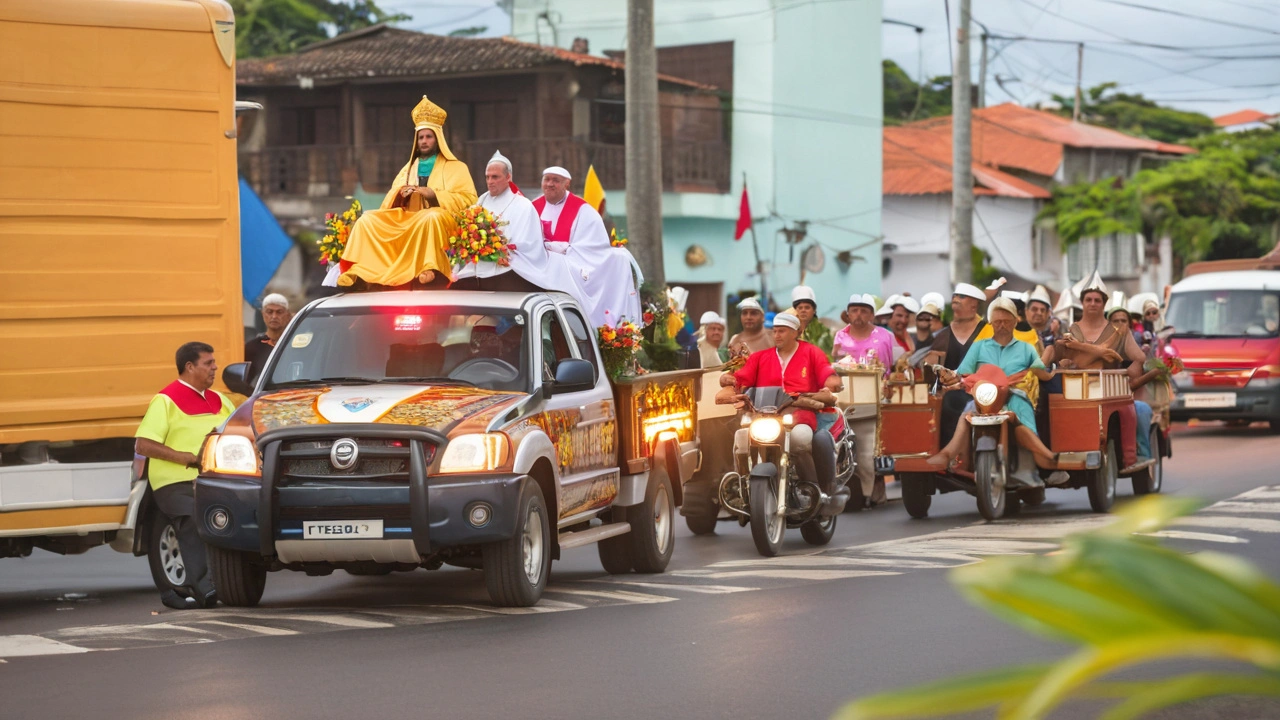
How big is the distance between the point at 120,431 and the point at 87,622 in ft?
4.67

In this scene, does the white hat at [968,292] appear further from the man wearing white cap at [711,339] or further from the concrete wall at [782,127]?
the concrete wall at [782,127]

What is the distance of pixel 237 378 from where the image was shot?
A: 1040 cm

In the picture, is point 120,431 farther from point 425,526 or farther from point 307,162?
point 307,162

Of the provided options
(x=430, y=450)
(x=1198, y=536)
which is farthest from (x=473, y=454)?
(x=1198, y=536)

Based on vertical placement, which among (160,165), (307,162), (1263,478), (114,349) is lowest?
(1263,478)

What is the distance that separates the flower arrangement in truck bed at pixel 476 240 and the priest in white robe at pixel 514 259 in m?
0.11

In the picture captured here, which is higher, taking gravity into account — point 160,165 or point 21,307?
point 160,165

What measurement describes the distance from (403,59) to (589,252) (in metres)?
28.1

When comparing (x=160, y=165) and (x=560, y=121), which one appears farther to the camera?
(x=560, y=121)

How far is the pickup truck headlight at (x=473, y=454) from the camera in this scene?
30.7ft

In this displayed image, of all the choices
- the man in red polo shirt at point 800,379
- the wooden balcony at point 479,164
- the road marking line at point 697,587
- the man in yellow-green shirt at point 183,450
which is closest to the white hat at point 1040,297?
the man in red polo shirt at point 800,379

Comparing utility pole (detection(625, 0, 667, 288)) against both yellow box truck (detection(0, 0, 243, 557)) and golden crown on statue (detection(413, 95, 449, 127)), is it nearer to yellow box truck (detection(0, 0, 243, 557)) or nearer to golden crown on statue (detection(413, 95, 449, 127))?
golden crown on statue (detection(413, 95, 449, 127))

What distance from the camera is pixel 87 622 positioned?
998 centimetres

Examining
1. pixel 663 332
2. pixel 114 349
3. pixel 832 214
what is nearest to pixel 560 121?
pixel 832 214
